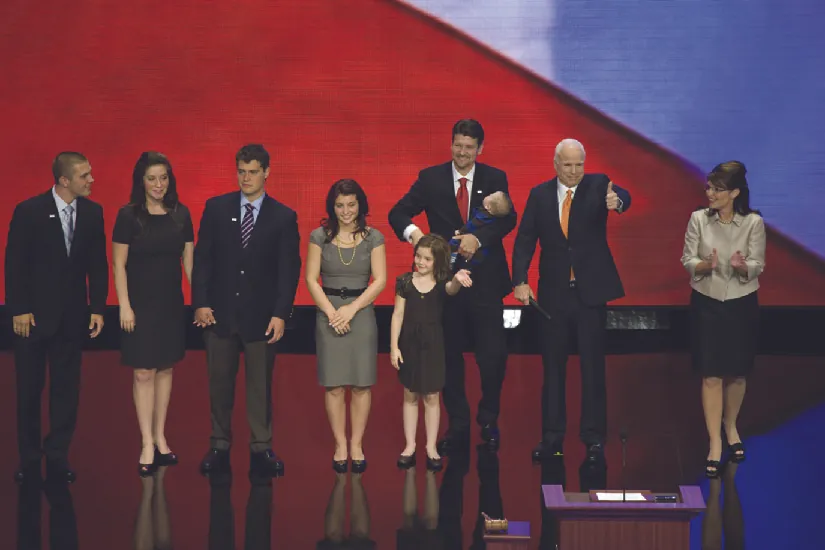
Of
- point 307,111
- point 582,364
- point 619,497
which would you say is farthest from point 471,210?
point 307,111

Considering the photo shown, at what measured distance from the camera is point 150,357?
5.68m

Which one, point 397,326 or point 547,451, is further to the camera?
point 547,451

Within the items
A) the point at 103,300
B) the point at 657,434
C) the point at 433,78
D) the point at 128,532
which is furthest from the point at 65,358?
the point at 433,78

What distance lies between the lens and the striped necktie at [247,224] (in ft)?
18.8

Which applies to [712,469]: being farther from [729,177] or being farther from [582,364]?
[729,177]

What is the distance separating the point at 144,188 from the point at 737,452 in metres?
3.03

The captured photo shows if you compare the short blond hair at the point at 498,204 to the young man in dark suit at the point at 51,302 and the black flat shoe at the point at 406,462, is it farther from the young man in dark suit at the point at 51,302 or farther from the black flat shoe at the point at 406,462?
the young man in dark suit at the point at 51,302

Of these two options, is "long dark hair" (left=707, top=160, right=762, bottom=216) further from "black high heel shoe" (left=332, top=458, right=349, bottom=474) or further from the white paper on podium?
"black high heel shoe" (left=332, top=458, right=349, bottom=474)

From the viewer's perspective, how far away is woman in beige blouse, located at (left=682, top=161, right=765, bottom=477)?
5.69 m

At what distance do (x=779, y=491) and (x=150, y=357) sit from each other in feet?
9.42

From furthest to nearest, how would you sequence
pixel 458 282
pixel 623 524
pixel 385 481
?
pixel 458 282 → pixel 385 481 → pixel 623 524

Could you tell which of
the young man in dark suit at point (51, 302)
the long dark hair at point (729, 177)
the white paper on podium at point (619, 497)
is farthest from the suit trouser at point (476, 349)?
the white paper on podium at point (619, 497)

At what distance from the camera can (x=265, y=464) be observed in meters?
5.69

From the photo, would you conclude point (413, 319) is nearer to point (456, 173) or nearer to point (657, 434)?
point (456, 173)
